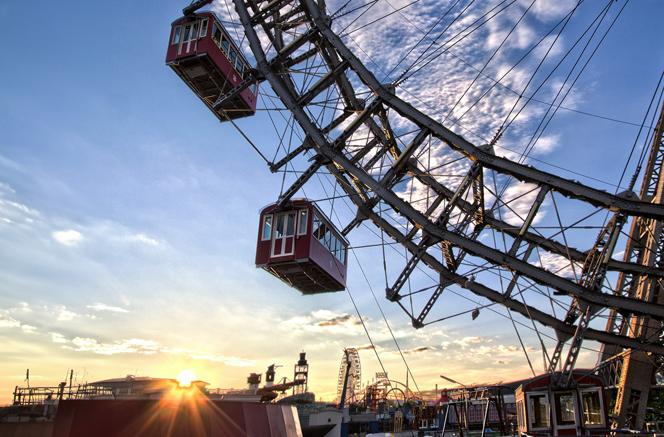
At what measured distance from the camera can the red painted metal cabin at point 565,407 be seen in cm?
1377

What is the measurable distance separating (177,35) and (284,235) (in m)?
10.3

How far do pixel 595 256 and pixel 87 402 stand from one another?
49.1ft

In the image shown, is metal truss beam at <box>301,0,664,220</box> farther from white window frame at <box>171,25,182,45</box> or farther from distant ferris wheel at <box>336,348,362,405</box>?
distant ferris wheel at <box>336,348,362,405</box>

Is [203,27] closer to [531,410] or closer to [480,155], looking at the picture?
[480,155]

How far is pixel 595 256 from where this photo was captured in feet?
50.0

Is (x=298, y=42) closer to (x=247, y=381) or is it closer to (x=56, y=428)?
(x=56, y=428)

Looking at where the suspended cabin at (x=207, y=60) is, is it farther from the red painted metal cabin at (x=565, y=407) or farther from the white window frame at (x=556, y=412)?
the white window frame at (x=556, y=412)

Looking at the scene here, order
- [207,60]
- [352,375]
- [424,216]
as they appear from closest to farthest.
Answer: [424,216]
[207,60]
[352,375]

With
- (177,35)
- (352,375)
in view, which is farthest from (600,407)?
(352,375)

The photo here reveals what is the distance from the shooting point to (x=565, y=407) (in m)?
14.2

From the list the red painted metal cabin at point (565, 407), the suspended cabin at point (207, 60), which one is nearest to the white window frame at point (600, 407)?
the red painted metal cabin at point (565, 407)

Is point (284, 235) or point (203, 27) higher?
point (203, 27)

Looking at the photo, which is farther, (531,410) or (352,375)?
(352,375)

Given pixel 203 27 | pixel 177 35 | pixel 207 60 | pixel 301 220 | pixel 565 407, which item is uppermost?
pixel 203 27
